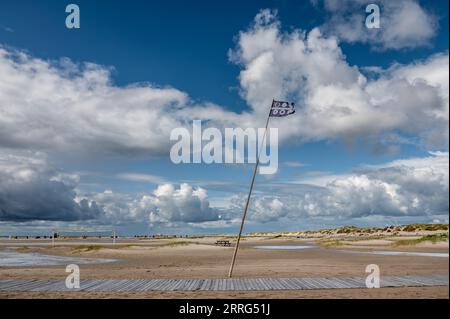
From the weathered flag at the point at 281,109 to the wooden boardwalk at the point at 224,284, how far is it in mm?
9173

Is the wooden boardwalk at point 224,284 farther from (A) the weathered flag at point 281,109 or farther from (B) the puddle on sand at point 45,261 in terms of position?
(B) the puddle on sand at point 45,261

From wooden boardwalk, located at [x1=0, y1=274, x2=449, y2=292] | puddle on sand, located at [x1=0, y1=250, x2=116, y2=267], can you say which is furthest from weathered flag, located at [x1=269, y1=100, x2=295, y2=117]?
puddle on sand, located at [x1=0, y1=250, x2=116, y2=267]

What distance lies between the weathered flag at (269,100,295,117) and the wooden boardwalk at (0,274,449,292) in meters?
9.17

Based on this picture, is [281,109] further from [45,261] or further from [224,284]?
[45,261]

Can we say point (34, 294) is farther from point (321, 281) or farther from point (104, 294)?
point (321, 281)

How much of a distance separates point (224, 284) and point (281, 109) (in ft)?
33.2

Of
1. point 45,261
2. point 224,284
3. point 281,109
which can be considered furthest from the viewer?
point 45,261

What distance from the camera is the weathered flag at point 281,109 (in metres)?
23.6

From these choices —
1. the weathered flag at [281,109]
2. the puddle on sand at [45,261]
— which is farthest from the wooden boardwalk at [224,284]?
the puddle on sand at [45,261]

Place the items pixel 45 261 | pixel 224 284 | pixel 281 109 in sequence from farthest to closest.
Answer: pixel 45 261 < pixel 281 109 < pixel 224 284

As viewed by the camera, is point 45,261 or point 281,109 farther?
point 45,261

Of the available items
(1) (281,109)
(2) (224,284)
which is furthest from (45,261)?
(1) (281,109)

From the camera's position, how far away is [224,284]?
20953 mm
